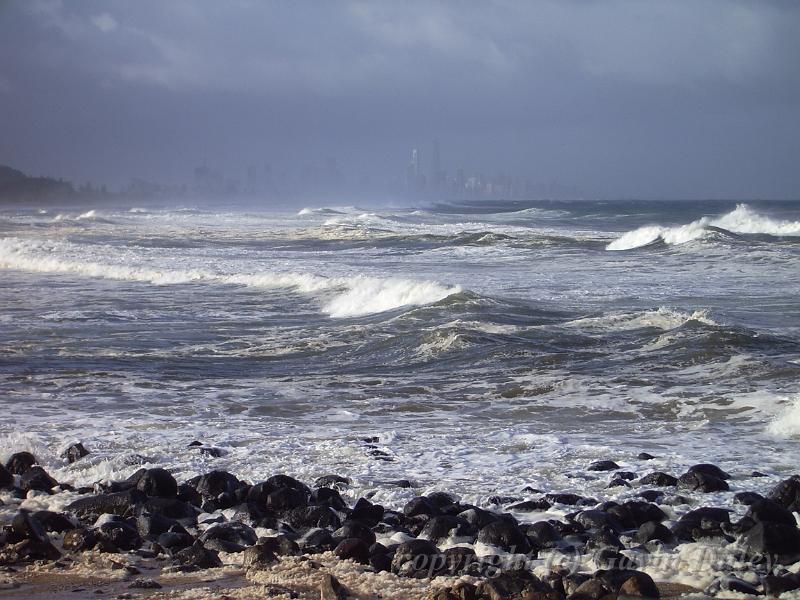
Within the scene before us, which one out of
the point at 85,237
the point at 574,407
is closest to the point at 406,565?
the point at 574,407

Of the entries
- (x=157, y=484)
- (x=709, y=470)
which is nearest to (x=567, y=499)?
(x=709, y=470)

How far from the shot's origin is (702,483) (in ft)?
18.7

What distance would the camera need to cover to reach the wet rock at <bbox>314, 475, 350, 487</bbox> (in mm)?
5957

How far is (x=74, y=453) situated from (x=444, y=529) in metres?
3.11

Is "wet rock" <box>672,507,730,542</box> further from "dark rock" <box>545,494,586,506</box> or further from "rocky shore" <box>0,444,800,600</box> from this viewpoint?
"dark rock" <box>545,494,586,506</box>

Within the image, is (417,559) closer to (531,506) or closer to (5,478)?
(531,506)

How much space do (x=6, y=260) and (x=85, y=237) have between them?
1255cm

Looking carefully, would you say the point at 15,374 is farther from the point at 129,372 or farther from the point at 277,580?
the point at 277,580

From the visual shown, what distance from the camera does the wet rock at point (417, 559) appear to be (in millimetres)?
4500

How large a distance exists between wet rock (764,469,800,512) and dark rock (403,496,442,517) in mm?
1989

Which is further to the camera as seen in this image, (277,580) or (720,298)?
(720,298)

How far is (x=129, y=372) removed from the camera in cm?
1045

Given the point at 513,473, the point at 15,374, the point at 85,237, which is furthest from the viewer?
the point at 85,237

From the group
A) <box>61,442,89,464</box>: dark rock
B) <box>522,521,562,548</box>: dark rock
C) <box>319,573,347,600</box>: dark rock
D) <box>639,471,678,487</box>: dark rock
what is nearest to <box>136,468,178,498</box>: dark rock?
<box>61,442,89,464</box>: dark rock
